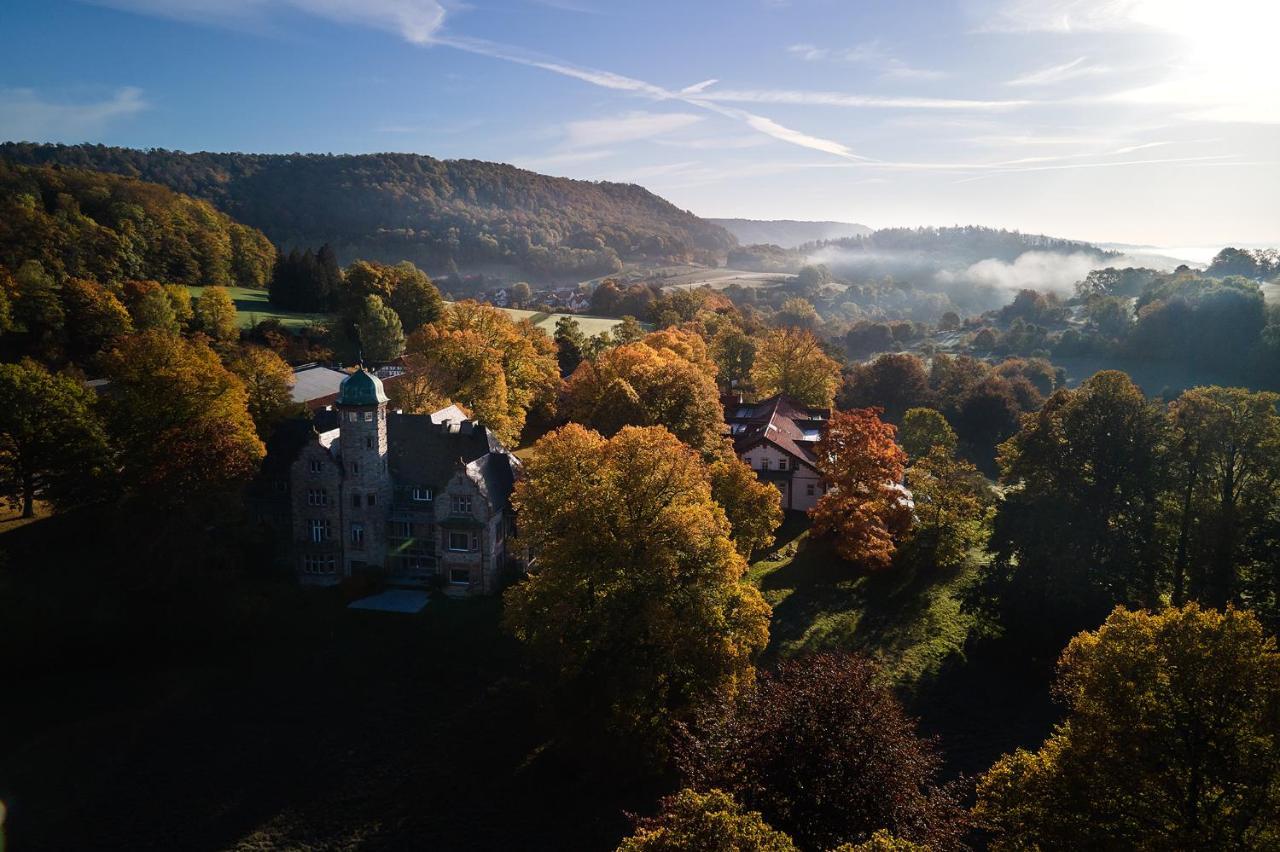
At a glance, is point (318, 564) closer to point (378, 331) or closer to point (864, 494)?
point (864, 494)

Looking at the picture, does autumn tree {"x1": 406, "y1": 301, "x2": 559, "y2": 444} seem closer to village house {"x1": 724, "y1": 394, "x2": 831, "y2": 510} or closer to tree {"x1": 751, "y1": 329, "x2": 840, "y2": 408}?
village house {"x1": 724, "y1": 394, "x2": 831, "y2": 510}

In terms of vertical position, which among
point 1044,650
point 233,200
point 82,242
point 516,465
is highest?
point 233,200

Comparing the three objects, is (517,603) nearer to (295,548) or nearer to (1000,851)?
(295,548)

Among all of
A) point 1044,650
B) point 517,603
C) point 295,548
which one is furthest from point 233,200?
point 1044,650

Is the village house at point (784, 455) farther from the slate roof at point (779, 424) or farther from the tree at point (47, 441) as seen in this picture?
the tree at point (47, 441)

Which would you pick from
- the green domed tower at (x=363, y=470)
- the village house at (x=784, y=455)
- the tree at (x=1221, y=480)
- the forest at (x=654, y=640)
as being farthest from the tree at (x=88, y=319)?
the tree at (x=1221, y=480)

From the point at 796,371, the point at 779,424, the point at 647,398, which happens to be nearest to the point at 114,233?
the point at 647,398

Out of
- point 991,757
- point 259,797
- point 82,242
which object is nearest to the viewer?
point 259,797
